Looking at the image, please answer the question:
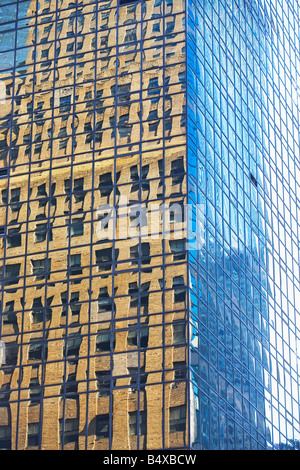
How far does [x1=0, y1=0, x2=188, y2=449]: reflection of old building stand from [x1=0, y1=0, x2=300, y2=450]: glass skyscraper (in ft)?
0.31

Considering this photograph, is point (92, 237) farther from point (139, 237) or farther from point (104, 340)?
point (104, 340)

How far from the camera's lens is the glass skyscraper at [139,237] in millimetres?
76688

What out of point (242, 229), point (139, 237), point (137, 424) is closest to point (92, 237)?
point (139, 237)

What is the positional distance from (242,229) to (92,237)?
41.2 feet

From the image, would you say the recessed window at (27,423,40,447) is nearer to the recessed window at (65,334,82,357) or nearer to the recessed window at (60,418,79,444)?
the recessed window at (60,418,79,444)

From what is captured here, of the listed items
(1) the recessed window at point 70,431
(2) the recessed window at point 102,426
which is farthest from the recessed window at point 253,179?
(1) the recessed window at point 70,431

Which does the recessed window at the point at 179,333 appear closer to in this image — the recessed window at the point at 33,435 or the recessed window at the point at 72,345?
the recessed window at the point at 72,345

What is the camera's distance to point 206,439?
245 feet

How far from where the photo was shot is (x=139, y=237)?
8062 cm

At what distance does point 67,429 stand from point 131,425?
4314mm

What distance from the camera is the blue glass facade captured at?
260ft

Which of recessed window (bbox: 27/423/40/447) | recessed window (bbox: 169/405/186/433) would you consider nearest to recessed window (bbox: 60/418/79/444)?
recessed window (bbox: 27/423/40/447)

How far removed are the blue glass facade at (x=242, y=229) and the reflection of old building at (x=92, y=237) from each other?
162cm

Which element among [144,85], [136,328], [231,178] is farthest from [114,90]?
[136,328]
